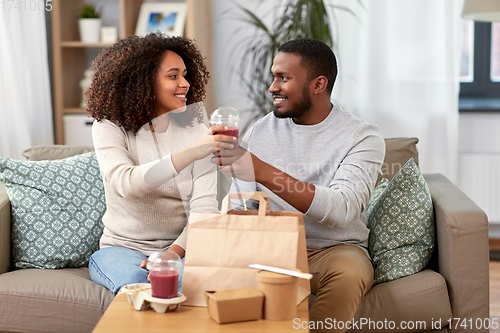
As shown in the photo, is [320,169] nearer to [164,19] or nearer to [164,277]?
[164,277]

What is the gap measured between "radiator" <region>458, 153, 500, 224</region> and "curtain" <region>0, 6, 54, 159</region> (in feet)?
8.28

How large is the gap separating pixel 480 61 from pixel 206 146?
2.63 m

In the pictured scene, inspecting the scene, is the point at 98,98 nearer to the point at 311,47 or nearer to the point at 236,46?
the point at 311,47

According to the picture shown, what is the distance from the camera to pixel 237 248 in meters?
1.09

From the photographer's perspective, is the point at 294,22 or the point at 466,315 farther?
the point at 294,22

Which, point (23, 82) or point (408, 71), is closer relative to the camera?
point (23, 82)

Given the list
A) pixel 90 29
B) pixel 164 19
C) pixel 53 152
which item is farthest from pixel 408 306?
pixel 90 29

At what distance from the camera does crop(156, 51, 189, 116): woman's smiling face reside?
62.1 inches

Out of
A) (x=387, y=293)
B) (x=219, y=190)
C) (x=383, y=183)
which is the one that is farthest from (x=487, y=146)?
(x=219, y=190)

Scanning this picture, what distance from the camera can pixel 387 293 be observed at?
61.6 inches

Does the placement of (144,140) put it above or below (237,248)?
above

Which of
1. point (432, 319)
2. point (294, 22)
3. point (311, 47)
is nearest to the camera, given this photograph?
point (432, 319)

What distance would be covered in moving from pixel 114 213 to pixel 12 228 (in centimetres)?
44

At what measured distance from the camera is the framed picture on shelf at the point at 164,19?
2.93 metres
